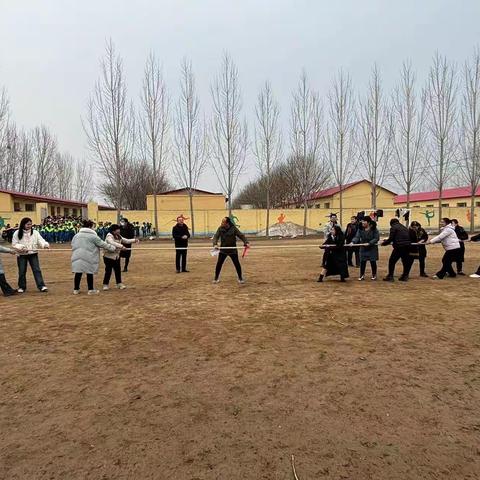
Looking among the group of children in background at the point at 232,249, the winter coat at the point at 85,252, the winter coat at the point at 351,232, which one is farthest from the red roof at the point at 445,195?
the winter coat at the point at 85,252

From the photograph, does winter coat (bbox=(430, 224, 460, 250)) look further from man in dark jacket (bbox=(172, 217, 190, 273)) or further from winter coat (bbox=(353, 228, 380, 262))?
man in dark jacket (bbox=(172, 217, 190, 273))

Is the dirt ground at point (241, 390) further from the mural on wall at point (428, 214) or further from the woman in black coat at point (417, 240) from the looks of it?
the mural on wall at point (428, 214)

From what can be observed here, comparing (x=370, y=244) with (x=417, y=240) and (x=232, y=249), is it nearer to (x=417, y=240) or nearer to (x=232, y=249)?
(x=417, y=240)

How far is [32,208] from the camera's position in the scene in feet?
139

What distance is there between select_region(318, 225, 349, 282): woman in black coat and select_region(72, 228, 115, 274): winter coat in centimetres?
517

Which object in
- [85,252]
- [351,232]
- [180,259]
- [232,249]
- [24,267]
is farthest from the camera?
A: [180,259]

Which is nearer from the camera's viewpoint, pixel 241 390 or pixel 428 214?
pixel 241 390

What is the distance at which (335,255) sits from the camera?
9789 millimetres

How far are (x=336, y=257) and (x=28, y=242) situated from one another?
23.2 feet

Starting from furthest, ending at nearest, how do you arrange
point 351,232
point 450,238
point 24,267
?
point 351,232
point 450,238
point 24,267

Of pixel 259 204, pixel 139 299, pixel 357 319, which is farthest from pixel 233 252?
pixel 259 204

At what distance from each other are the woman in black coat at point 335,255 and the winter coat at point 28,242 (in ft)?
21.2

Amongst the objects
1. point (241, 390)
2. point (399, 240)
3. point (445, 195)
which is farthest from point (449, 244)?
point (445, 195)

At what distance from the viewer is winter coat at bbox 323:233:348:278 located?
9.52m
